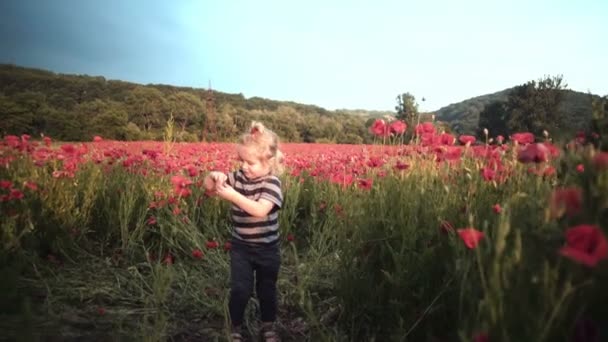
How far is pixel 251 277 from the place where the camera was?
87.0 inches

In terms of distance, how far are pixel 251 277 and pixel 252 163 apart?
63 centimetres

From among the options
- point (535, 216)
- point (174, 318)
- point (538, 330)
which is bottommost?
point (174, 318)

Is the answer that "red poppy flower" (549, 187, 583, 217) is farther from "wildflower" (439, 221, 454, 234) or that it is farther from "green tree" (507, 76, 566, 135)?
"green tree" (507, 76, 566, 135)

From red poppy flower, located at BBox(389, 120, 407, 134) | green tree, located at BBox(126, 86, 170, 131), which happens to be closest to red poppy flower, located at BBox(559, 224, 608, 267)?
red poppy flower, located at BBox(389, 120, 407, 134)

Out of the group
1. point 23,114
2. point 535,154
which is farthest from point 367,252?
point 23,114

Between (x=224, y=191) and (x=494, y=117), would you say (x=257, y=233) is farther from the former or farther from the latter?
(x=494, y=117)

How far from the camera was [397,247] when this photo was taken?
223cm

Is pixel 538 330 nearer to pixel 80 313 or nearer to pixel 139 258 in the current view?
pixel 80 313

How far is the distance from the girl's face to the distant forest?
3.26ft

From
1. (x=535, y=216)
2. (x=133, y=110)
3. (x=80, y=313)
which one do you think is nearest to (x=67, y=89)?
(x=133, y=110)

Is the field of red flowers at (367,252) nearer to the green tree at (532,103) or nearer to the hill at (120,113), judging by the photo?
the hill at (120,113)

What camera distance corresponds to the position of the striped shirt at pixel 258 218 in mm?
2191

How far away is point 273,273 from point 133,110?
19744 millimetres

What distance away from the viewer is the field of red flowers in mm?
968
